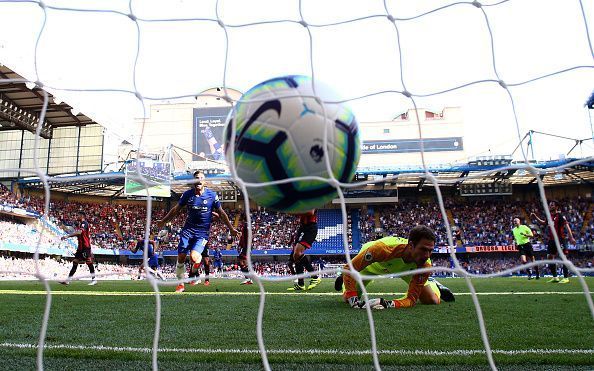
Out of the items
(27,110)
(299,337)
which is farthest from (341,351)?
(27,110)

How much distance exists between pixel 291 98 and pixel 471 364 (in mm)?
1648

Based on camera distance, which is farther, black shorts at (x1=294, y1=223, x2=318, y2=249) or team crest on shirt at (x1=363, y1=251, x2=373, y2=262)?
Answer: black shorts at (x1=294, y1=223, x2=318, y2=249)

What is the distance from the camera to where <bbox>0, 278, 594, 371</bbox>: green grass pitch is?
250 centimetres

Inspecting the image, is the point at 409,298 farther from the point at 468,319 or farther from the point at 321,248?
the point at 321,248

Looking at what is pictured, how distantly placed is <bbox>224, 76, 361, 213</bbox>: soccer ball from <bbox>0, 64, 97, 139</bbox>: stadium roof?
21.1 m

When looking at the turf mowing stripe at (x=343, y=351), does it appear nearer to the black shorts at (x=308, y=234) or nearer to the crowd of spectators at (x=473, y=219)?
the black shorts at (x=308, y=234)

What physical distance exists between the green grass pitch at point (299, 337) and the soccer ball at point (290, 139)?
89 centimetres

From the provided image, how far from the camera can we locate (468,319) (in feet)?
13.4

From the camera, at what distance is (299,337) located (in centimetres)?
321

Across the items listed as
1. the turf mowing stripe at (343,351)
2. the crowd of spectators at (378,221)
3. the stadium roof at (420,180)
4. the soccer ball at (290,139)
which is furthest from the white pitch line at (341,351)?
the crowd of spectators at (378,221)

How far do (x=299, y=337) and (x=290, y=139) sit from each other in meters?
1.36

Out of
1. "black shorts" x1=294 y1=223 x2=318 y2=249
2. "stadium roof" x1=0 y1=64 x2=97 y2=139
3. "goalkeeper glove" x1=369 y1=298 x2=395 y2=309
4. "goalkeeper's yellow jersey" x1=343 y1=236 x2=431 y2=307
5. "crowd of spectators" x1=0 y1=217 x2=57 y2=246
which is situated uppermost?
"stadium roof" x1=0 y1=64 x2=97 y2=139

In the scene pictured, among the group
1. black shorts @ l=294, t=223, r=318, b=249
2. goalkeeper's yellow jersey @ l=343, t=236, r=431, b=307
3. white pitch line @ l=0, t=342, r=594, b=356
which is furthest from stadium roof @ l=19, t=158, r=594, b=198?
white pitch line @ l=0, t=342, r=594, b=356

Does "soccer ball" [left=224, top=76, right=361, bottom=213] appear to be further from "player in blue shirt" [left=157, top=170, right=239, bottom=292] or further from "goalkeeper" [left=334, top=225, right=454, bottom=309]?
"player in blue shirt" [left=157, top=170, right=239, bottom=292]
